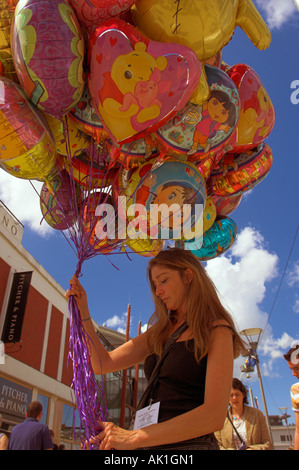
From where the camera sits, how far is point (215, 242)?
104 inches

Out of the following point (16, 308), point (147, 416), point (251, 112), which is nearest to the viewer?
point (147, 416)

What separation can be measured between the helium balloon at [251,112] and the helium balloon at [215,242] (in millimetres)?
602

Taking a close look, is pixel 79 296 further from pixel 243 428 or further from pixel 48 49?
pixel 243 428

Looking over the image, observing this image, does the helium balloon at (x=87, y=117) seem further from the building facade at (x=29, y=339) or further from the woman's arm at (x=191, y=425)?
the building facade at (x=29, y=339)

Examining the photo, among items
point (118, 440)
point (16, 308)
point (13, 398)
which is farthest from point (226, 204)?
point (13, 398)

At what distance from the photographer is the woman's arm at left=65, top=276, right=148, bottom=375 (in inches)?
58.6

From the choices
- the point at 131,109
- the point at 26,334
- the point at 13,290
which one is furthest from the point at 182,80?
the point at 26,334

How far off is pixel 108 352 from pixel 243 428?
152 cm

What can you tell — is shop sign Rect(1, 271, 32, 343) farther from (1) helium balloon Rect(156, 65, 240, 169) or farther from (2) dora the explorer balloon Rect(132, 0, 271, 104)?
(2) dora the explorer balloon Rect(132, 0, 271, 104)

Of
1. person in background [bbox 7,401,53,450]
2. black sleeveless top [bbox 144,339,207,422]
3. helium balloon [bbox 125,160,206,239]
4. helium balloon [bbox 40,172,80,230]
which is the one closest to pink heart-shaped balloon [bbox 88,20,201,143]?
helium balloon [bbox 125,160,206,239]

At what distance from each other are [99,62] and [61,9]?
0.90 ft

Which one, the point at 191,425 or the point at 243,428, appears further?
the point at 243,428

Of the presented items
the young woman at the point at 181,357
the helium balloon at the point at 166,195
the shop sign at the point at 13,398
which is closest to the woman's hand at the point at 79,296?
the young woman at the point at 181,357
